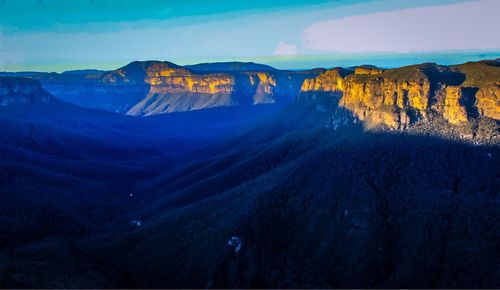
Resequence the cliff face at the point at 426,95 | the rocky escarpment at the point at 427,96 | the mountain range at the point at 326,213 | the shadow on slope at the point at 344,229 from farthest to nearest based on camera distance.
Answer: the cliff face at the point at 426,95, the rocky escarpment at the point at 427,96, the mountain range at the point at 326,213, the shadow on slope at the point at 344,229

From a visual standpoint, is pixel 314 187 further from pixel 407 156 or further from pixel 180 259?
pixel 180 259

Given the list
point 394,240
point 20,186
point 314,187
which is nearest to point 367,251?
point 394,240

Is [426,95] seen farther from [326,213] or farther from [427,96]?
[326,213]

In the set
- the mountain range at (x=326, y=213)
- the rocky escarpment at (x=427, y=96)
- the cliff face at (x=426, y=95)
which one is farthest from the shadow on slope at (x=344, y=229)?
the cliff face at (x=426, y=95)

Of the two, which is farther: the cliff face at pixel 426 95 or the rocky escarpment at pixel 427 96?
the cliff face at pixel 426 95

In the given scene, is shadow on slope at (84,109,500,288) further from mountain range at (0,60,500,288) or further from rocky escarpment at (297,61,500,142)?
rocky escarpment at (297,61,500,142)

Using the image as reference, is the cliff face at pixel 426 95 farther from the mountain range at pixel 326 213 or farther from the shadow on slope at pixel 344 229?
the shadow on slope at pixel 344 229

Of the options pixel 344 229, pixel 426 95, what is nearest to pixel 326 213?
pixel 344 229
